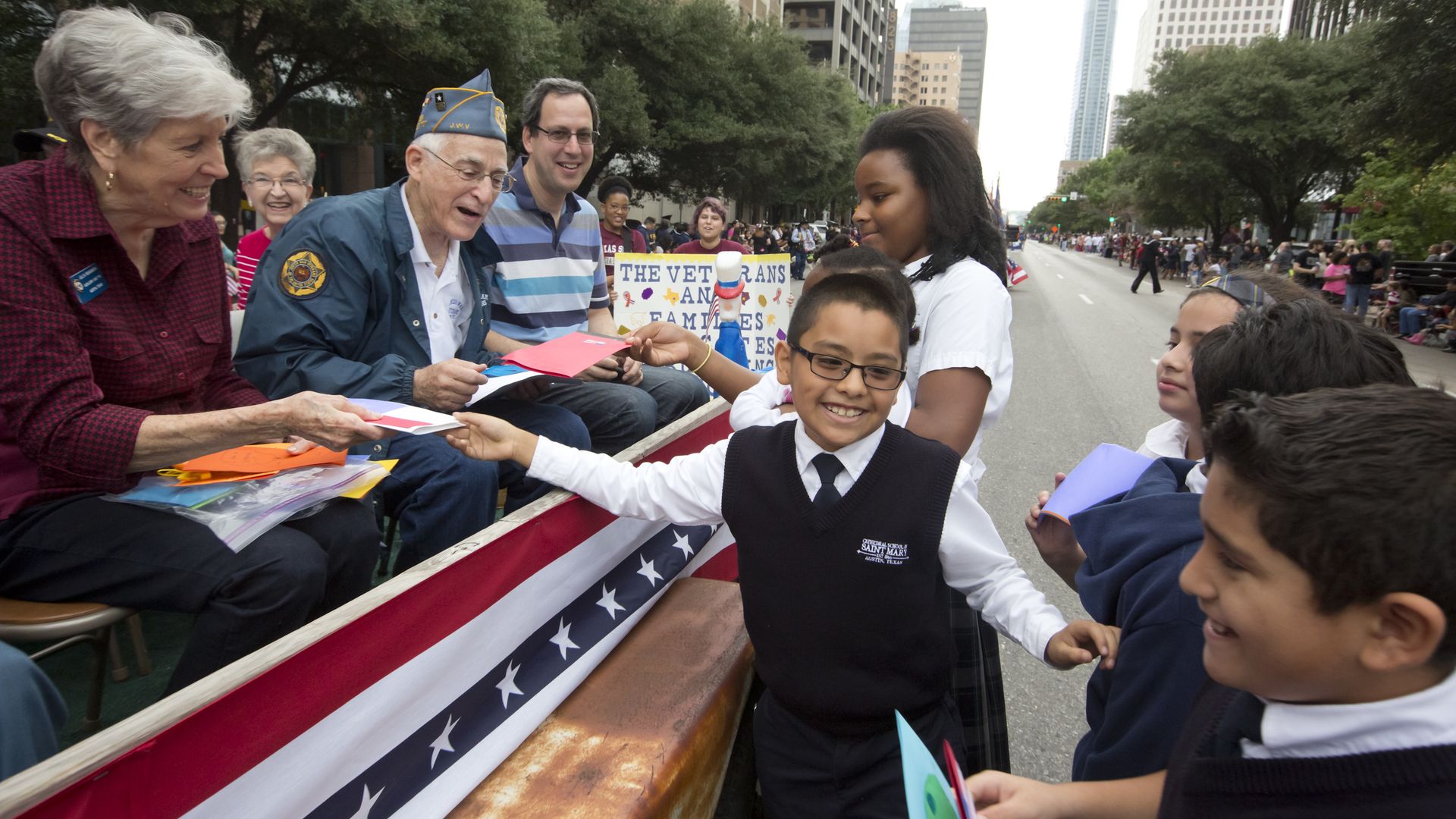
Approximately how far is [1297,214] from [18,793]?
179ft

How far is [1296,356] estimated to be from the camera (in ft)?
4.63

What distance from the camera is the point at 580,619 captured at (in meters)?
2.10

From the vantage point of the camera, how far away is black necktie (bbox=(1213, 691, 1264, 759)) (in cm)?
109

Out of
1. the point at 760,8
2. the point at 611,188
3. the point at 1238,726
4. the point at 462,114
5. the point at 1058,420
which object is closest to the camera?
the point at 1238,726

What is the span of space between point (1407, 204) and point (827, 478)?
2664 cm

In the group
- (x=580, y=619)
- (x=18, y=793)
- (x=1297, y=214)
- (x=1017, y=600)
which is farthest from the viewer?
(x=1297, y=214)

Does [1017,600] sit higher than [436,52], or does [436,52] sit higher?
[436,52]

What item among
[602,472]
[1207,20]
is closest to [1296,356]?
[602,472]

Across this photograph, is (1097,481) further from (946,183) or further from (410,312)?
(410,312)

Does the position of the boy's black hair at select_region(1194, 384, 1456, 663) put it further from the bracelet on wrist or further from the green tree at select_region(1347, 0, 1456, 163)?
the green tree at select_region(1347, 0, 1456, 163)

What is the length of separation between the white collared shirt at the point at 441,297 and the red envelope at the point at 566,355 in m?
Result: 0.24

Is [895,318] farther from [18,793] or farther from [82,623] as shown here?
[82,623]

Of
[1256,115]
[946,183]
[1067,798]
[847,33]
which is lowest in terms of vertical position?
[1067,798]

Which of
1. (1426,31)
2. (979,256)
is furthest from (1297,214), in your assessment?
(979,256)
